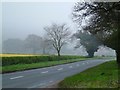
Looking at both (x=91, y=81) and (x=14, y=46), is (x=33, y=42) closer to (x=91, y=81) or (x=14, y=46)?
(x=14, y=46)

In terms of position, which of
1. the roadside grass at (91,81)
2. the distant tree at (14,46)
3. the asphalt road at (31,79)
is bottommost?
the asphalt road at (31,79)

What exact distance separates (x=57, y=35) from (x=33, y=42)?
934 cm

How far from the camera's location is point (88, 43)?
9494 cm

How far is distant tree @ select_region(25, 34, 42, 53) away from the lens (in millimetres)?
92075

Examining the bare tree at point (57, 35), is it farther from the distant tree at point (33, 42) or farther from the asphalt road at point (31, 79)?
the asphalt road at point (31, 79)

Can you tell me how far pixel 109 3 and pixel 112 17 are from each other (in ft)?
5.45

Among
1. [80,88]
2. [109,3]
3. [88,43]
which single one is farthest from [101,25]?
[88,43]

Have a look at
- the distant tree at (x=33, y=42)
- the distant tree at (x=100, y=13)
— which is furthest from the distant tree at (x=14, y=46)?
the distant tree at (x=100, y=13)

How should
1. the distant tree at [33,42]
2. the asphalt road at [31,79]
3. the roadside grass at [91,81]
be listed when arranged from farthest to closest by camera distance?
1. the distant tree at [33,42]
2. the asphalt road at [31,79]
3. the roadside grass at [91,81]

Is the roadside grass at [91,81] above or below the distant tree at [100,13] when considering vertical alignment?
below

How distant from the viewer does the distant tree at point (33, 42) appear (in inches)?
3625

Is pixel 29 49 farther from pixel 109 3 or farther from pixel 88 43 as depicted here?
pixel 109 3

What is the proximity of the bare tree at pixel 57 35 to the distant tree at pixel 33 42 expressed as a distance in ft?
16.2

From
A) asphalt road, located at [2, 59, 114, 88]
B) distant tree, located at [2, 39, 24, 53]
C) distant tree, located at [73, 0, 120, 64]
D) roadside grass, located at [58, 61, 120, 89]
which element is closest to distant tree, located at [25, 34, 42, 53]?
distant tree, located at [2, 39, 24, 53]
